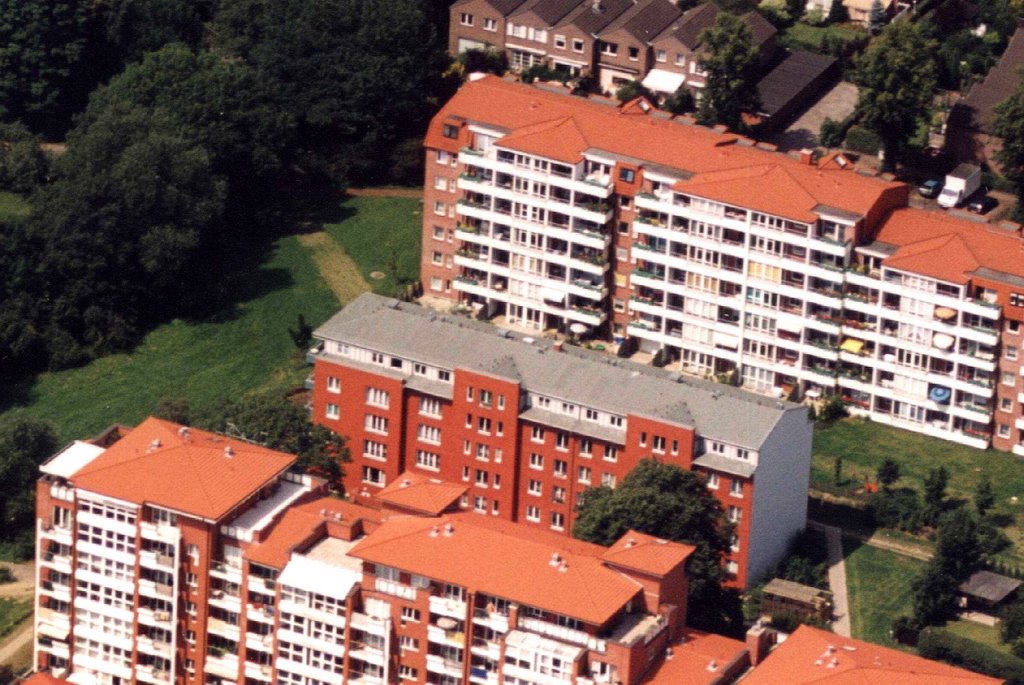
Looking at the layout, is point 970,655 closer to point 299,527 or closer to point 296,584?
point 296,584

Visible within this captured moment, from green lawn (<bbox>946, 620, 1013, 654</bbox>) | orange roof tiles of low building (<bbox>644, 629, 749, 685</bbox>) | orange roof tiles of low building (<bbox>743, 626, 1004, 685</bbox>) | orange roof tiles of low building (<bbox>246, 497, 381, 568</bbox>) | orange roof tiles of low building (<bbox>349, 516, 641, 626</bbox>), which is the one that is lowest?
green lawn (<bbox>946, 620, 1013, 654</bbox>)

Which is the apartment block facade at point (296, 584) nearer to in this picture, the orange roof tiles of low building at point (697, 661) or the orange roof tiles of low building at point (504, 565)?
the orange roof tiles of low building at point (504, 565)

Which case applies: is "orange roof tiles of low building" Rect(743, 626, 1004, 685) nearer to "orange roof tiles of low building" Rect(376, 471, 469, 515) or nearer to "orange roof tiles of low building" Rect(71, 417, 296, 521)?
"orange roof tiles of low building" Rect(376, 471, 469, 515)

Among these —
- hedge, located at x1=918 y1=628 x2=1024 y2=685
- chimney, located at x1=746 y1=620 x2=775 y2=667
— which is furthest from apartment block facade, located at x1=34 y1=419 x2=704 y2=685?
→ hedge, located at x1=918 y1=628 x2=1024 y2=685

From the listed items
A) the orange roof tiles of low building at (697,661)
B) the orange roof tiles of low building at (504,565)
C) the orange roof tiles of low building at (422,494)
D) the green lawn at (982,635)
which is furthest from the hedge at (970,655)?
the orange roof tiles of low building at (422,494)

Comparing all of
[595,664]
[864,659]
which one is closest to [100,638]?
[595,664]
